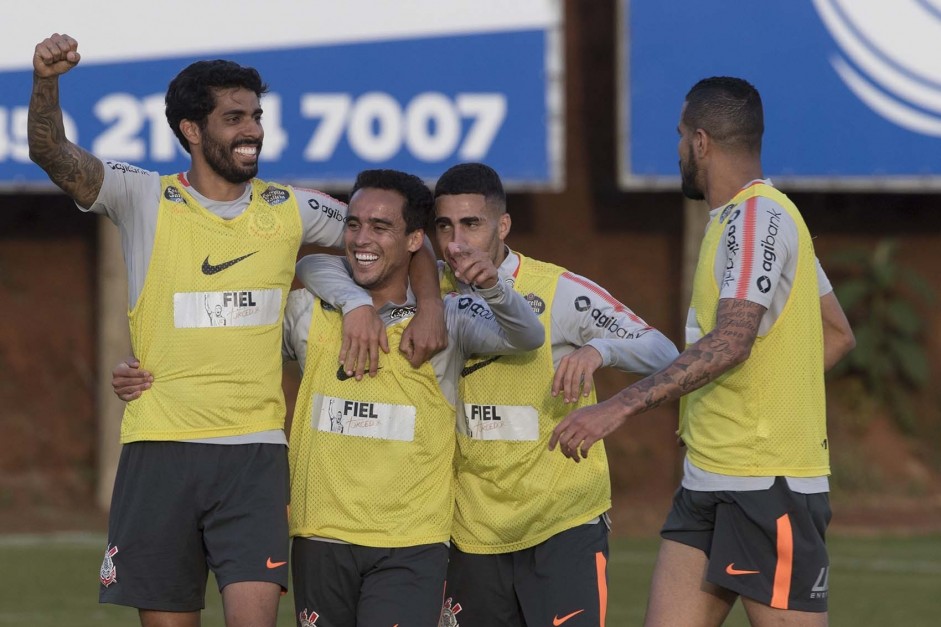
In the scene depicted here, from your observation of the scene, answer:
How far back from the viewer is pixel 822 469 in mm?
4680

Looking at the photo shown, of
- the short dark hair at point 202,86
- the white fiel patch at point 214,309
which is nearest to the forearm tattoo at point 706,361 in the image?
the white fiel patch at point 214,309

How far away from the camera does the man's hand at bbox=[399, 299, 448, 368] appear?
4801mm

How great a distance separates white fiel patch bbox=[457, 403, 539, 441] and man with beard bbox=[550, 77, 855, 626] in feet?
1.81

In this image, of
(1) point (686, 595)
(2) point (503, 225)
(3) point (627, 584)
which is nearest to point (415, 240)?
(2) point (503, 225)

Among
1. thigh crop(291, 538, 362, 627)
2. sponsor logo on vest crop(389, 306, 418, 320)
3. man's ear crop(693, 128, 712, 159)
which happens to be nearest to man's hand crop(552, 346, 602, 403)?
sponsor logo on vest crop(389, 306, 418, 320)

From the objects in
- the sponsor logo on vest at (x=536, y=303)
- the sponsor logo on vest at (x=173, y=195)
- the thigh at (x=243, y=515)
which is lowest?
the thigh at (x=243, y=515)

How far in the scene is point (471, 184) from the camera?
514 centimetres

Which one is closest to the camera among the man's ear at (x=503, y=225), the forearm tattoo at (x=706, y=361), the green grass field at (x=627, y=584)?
the forearm tattoo at (x=706, y=361)

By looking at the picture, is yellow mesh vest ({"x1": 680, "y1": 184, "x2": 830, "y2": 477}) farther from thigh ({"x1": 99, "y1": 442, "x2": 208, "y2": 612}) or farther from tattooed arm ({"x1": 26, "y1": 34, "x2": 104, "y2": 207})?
tattooed arm ({"x1": 26, "y1": 34, "x2": 104, "y2": 207})

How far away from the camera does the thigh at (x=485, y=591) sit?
200 inches

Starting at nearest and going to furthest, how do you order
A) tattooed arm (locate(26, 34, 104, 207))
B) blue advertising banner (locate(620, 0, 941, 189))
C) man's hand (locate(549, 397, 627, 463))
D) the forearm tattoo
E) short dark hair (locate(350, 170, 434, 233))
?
man's hand (locate(549, 397, 627, 463)) < the forearm tattoo < tattooed arm (locate(26, 34, 104, 207)) < short dark hair (locate(350, 170, 434, 233)) < blue advertising banner (locate(620, 0, 941, 189))

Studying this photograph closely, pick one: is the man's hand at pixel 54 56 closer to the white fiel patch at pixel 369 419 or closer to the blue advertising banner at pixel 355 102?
the white fiel patch at pixel 369 419

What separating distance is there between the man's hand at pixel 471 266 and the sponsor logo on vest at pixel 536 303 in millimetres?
696

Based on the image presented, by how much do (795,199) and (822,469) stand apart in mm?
7961
